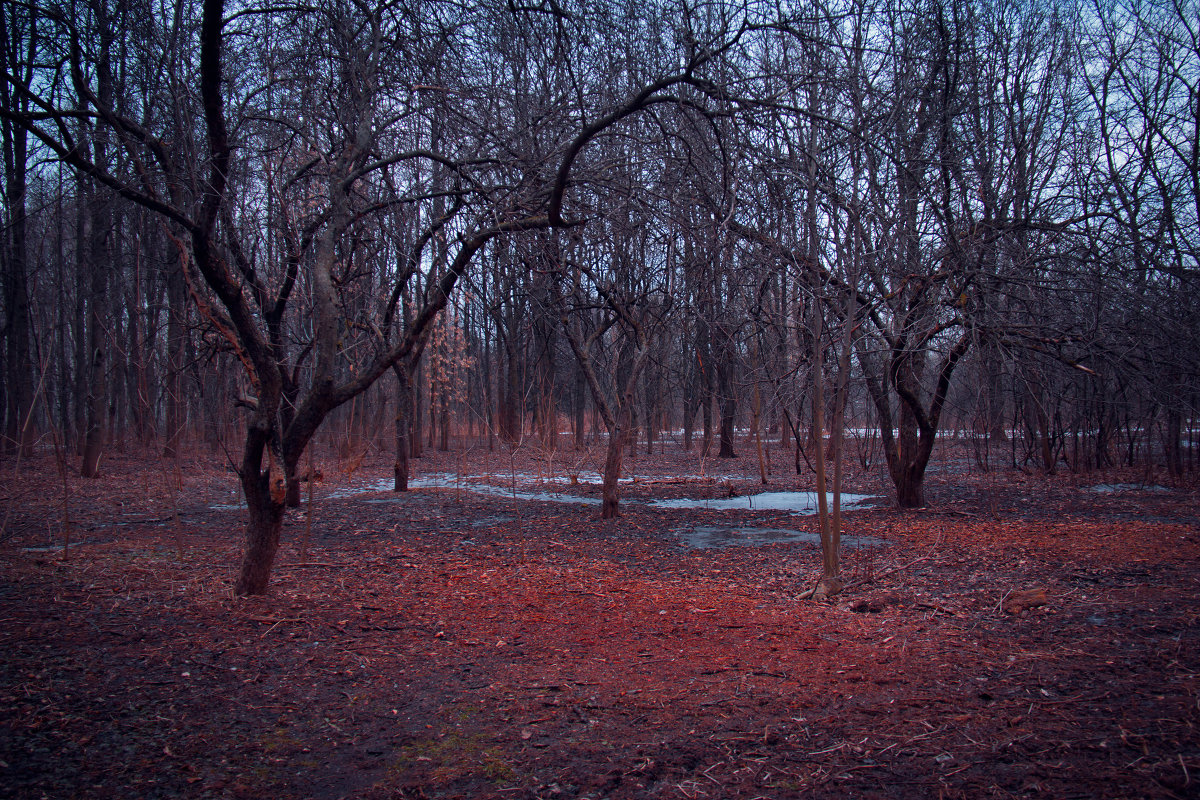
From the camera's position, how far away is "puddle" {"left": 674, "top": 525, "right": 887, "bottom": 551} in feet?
25.2

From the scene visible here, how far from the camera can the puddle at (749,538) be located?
25.2 feet

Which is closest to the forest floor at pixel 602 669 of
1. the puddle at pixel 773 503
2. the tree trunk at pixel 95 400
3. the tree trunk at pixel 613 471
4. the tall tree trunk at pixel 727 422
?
the tree trunk at pixel 613 471

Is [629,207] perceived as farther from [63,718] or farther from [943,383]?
[943,383]

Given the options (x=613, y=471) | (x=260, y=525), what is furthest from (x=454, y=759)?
(x=613, y=471)

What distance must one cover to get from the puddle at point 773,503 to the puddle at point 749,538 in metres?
1.73

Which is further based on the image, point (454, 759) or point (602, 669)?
point (602, 669)

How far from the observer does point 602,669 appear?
3.73m

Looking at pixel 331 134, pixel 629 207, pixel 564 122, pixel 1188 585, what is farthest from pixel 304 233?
pixel 1188 585

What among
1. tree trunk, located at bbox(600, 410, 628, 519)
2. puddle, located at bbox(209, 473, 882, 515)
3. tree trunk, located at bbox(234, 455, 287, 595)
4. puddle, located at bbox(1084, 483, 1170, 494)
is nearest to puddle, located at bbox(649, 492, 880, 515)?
puddle, located at bbox(209, 473, 882, 515)

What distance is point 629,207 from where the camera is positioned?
199 inches

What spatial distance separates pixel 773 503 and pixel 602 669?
820cm

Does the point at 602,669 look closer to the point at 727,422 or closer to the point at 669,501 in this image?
the point at 669,501

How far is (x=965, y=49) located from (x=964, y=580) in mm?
4381

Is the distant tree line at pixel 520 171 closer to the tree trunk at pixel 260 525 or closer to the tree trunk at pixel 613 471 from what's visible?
the tree trunk at pixel 260 525
